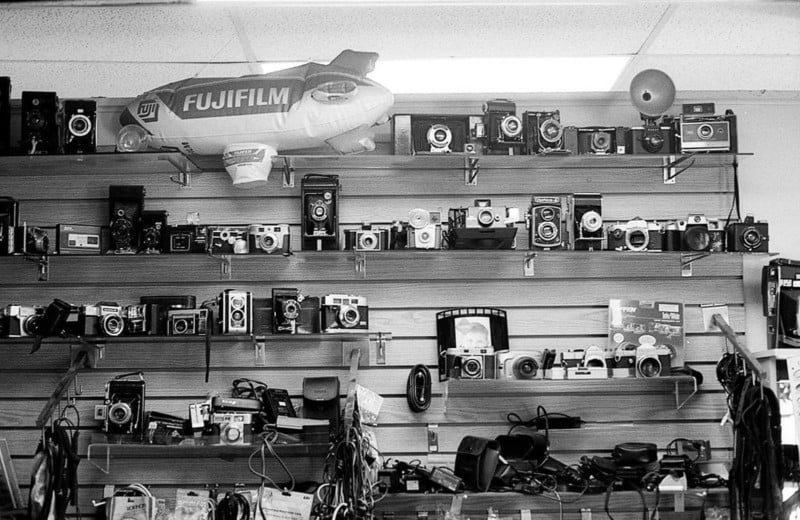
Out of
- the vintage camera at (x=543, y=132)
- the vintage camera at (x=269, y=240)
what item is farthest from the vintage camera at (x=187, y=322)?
the vintage camera at (x=543, y=132)

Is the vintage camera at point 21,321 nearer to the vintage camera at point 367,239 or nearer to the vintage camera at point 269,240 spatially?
the vintage camera at point 269,240

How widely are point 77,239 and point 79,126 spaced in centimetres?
53

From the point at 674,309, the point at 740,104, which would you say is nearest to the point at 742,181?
the point at 740,104

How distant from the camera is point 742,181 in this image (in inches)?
198

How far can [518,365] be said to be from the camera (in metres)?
4.51

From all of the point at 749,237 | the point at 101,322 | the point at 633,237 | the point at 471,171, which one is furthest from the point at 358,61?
the point at 749,237

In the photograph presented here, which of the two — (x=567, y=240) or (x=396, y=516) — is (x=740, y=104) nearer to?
(x=567, y=240)

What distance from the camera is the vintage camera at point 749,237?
4688 mm

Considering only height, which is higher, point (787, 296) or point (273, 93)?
point (273, 93)

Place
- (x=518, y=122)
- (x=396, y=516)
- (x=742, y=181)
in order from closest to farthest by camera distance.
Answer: (x=396, y=516) → (x=518, y=122) → (x=742, y=181)

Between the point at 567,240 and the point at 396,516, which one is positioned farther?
the point at 567,240

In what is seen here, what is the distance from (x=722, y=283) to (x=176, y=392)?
274cm

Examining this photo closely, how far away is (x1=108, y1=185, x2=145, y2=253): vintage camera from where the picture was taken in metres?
4.71

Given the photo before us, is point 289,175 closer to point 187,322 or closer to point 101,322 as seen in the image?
point 187,322
